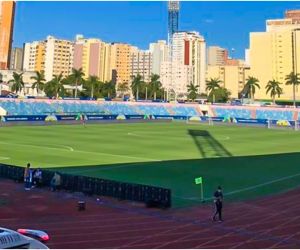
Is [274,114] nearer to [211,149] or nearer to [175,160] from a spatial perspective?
[211,149]

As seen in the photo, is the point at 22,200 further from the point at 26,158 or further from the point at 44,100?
the point at 44,100

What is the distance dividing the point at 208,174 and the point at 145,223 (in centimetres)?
1460

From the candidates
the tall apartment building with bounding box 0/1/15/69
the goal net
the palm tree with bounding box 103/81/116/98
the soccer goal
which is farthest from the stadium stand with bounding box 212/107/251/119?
the tall apartment building with bounding box 0/1/15/69

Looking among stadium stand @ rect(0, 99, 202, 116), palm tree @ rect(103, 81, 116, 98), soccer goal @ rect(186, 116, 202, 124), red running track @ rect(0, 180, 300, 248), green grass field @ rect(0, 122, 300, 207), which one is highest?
palm tree @ rect(103, 81, 116, 98)

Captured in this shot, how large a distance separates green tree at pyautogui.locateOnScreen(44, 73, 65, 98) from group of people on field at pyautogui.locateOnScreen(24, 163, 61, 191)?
362 ft

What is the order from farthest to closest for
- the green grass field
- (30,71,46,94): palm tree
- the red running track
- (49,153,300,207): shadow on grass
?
(30,71,46,94): palm tree
the green grass field
(49,153,300,207): shadow on grass
the red running track

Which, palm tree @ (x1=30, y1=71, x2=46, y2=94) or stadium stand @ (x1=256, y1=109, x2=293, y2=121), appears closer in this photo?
stadium stand @ (x1=256, y1=109, x2=293, y2=121)

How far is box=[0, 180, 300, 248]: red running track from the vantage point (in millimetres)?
15922

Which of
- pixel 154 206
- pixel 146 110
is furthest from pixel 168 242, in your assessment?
pixel 146 110

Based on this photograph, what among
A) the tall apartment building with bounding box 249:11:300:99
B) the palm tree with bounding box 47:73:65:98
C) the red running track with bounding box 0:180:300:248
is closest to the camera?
the red running track with bounding box 0:180:300:248

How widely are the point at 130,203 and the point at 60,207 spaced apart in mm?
3762

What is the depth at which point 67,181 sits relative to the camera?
25469 mm

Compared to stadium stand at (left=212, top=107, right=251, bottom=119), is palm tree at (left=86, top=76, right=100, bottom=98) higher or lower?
higher

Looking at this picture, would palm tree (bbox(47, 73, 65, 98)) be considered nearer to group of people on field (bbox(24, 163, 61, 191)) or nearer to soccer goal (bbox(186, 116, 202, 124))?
soccer goal (bbox(186, 116, 202, 124))
